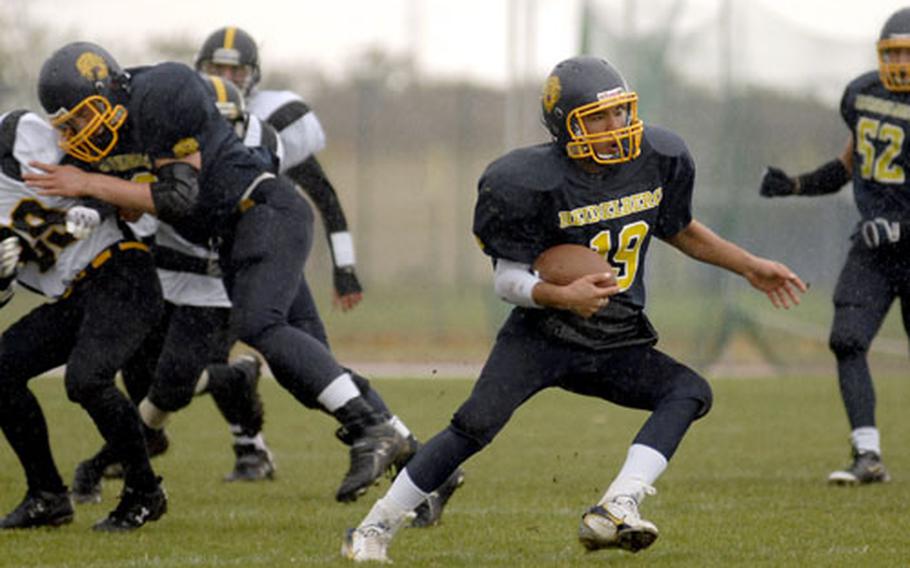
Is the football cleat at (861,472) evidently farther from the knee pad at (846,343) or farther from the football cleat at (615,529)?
the football cleat at (615,529)

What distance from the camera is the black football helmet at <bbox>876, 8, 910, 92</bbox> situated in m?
6.69

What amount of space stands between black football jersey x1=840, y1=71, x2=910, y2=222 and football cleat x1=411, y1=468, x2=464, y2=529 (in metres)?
2.27

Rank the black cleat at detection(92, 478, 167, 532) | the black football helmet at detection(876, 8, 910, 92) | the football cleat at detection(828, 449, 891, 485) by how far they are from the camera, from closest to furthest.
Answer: the black cleat at detection(92, 478, 167, 532) < the football cleat at detection(828, 449, 891, 485) < the black football helmet at detection(876, 8, 910, 92)

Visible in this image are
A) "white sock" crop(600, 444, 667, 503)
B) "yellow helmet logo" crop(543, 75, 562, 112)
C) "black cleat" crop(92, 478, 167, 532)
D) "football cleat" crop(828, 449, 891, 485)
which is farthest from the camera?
"football cleat" crop(828, 449, 891, 485)

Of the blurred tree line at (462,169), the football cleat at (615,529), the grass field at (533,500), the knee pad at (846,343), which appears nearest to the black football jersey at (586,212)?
the football cleat at (615,529)

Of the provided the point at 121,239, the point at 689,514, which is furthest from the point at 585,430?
the point at 121,239

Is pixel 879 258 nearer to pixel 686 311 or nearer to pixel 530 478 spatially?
pixel 530 478

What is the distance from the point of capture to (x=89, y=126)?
5188mm

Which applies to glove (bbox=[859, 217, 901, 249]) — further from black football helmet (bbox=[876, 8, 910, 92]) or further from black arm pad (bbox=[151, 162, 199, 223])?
black arm pad (bbox=[151, 162, 199, 223])

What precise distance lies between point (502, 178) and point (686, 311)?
9025 mm

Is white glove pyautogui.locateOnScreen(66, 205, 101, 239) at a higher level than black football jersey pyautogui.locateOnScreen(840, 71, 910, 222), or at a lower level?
higher

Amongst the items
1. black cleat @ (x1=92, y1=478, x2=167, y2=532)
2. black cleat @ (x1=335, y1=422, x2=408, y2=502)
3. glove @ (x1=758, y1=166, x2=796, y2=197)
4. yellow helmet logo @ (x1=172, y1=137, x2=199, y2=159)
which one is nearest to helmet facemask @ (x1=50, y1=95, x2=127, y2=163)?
yellow helmet logo @ (x1=172, y1=137, x2=199, y2=159)

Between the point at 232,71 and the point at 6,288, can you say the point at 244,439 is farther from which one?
the point at 6,288

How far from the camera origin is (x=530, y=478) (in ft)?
22.8
